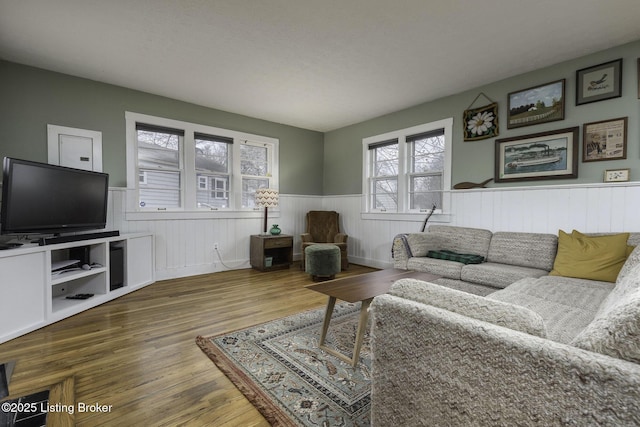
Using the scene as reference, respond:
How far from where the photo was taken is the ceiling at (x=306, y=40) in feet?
7.50

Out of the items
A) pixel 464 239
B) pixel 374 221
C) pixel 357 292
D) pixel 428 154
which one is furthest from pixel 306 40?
pixel 374 221

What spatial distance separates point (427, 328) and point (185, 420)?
129 cm

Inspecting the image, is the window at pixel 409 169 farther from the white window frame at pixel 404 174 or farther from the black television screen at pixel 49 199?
the black television screen at pixel 49 199

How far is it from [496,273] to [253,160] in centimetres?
394

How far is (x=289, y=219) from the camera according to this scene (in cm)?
548

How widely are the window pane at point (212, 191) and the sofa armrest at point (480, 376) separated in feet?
13.2

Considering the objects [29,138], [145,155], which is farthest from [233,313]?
[29,138]

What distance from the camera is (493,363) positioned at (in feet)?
2.56

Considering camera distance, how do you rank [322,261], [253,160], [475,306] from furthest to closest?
1. [253,160]
2. [322,261]
3. [475,306]

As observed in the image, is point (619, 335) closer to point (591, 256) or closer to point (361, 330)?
point (361, 330)

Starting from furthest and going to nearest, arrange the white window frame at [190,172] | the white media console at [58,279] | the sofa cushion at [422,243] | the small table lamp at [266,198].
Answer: the small table lamp at [266,198] < the white window frame at [190,172] < the sofa cushion at [422,243] < the white media console at [58,279]

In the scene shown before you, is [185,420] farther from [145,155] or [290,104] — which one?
[290,104]

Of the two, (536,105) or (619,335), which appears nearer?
(619,335)

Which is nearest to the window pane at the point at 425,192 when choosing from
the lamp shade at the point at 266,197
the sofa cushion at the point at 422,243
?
the sofa cushion at the point at 422,243
